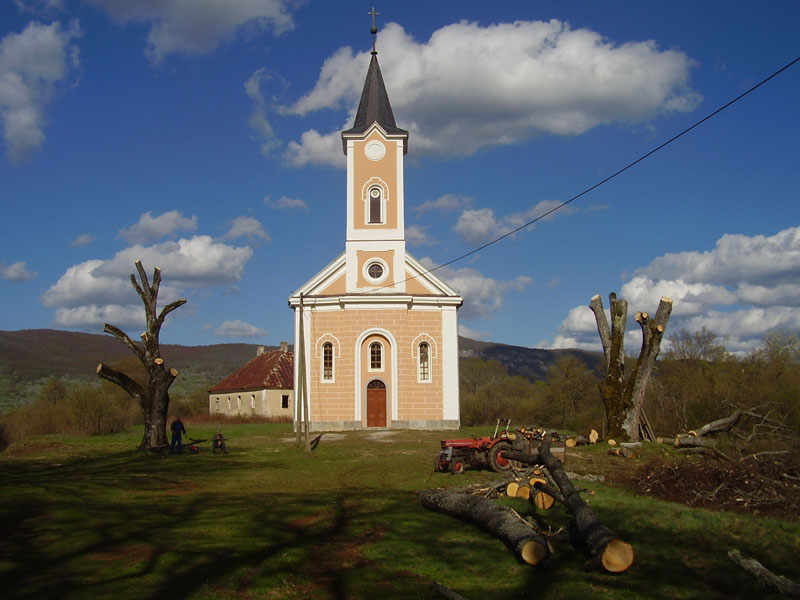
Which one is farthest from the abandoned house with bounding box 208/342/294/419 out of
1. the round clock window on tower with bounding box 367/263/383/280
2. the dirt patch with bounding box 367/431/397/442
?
the dirt patch with bounding box 367/431/397/442

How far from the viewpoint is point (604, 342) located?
75.4 feet

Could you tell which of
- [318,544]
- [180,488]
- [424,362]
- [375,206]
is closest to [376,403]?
[424,362]

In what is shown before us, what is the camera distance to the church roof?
109 ft

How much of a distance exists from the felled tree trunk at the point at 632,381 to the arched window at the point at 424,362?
34.1ft

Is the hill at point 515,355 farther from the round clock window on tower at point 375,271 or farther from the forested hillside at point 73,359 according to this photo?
the round clock window on tower at point 375,271

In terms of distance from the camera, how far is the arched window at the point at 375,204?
32.6m

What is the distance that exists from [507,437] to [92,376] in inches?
2494

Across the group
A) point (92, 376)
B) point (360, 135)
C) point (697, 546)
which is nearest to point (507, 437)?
point (697, 546)

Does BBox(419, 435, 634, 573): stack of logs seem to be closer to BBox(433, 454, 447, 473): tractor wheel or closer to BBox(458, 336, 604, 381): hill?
BBox(433, 454, 447, 473): tractor wheel

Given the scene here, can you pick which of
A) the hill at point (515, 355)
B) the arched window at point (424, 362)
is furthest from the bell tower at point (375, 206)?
the hill at point (515, 355)

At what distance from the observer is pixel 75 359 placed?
7600 centimetres

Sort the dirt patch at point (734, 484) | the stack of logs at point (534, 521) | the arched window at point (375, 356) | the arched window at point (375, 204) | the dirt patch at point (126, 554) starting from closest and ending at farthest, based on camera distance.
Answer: the stack of logs at point (534, 521), the dirt patch at point (126, 554), the dirt patch at point (734, 484), the arched window at point (375, 356), the arched window at point (375, 204)

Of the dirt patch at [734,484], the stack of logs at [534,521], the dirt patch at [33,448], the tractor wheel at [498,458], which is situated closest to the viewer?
the stack of logs at [534,521]

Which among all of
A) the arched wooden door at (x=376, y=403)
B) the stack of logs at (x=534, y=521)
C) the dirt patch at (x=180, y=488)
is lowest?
the dirt patch at (x=180, y=488)
